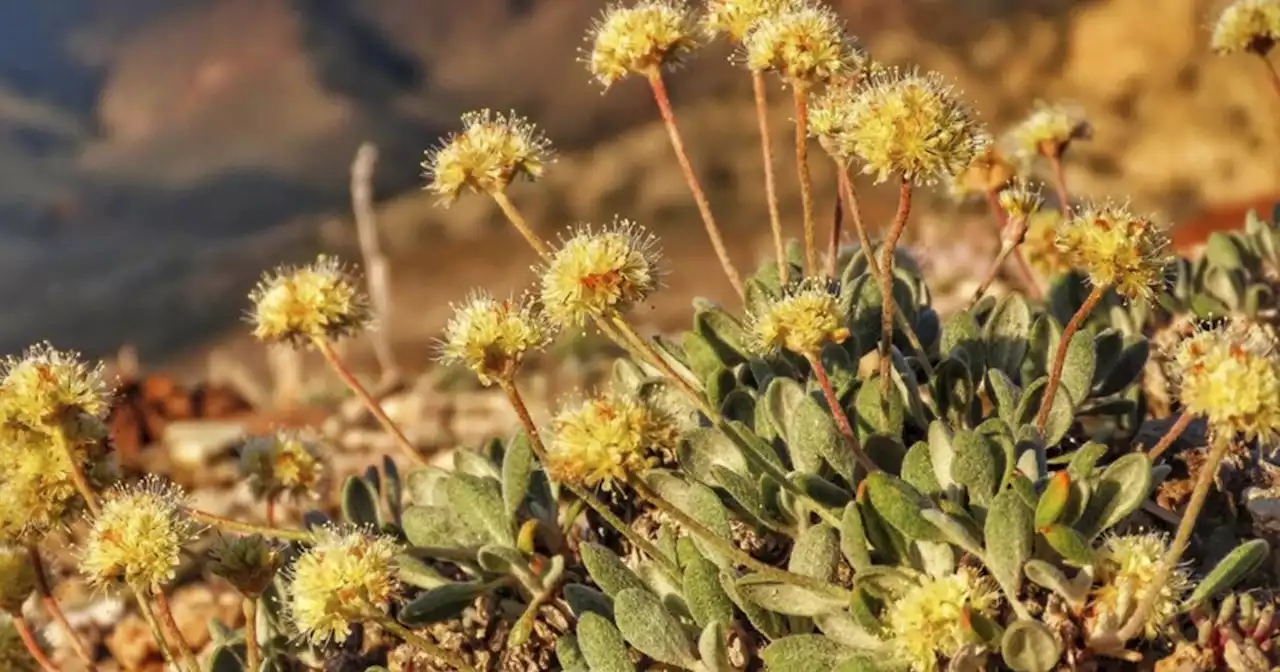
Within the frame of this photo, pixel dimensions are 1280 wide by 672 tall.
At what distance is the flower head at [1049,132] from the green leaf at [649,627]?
1.80 m

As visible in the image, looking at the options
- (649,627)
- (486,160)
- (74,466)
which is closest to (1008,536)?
(649,627)

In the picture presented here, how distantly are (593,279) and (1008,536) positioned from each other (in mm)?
765

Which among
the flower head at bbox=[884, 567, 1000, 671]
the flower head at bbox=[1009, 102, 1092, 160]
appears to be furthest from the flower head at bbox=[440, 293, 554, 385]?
the flower head at bbox=[1009, 102, 1092, 160]

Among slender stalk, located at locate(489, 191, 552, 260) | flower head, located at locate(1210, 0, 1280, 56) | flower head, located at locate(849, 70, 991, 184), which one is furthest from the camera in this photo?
flower head, located at locate(1210, 0, 1280, 56)

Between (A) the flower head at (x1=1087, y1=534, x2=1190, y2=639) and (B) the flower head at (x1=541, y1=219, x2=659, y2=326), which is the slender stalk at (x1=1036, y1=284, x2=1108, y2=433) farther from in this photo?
(B) the flower head at (x1=541, y1=219, x2=659, y2=326)

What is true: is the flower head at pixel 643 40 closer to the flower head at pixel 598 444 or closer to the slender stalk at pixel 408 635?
the flower head at pixel 598 444

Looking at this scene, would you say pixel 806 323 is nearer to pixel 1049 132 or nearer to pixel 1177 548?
pixel 1177 548

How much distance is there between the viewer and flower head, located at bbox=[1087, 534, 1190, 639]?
2033 mm

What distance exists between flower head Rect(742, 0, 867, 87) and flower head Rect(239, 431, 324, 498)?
131 centimetres

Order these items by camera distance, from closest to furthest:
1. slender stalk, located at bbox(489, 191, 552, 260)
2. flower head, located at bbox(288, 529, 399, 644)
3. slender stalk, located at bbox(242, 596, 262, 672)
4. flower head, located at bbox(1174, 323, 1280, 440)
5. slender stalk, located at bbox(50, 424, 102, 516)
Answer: flower head, located at bbox(1174, 323, 1280, 440), flower head, located at bbox(288, 529, 399, 644), slender stalk, located at bbox(242, 596, 262, 672), slender stalk, located at bbox(50, 424, 102, 516), slender stalk, located at bbox(489, 191, 552, 260)

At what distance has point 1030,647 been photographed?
79.1 inches

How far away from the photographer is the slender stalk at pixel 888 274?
2232 millimetres

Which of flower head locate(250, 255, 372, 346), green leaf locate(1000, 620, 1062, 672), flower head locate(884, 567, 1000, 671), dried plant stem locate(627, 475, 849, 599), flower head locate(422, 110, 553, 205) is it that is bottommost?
green leaf locate(1000, 620, 1062, 672)

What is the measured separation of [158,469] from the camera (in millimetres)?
5832
